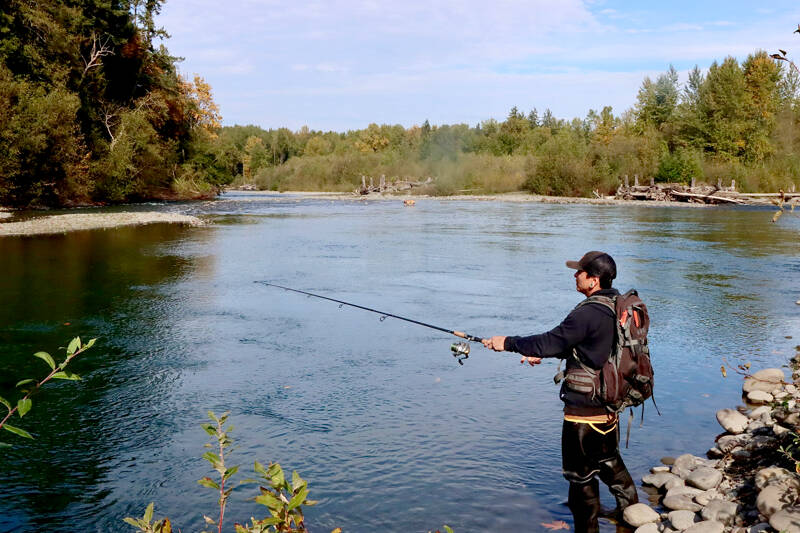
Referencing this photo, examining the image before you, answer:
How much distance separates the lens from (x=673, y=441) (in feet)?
20.5

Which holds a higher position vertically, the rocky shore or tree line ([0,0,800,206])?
tree line ([0,0,800,206])

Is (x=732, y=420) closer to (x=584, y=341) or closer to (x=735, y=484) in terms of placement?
(x=735, y=484)

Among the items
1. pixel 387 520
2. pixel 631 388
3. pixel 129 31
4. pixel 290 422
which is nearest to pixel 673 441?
pixel 631 388

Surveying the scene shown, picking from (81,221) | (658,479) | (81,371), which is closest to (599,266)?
(658,479)

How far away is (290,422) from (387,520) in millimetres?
1995

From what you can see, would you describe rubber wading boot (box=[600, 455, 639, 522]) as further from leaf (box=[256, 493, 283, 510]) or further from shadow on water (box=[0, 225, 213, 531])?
shadow on water (box=[0, 225, 213, 531])

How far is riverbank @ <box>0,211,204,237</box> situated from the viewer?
79.5 ft

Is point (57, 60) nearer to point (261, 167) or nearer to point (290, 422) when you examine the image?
point (290, 422)

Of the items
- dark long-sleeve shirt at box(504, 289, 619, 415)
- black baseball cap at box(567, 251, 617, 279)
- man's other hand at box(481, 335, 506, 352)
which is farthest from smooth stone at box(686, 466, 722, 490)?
man's other hand at box(481, 335, 506, 352)

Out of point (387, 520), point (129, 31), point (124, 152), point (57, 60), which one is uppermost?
point (129, 31)

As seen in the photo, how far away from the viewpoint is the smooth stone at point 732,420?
631 centimetres

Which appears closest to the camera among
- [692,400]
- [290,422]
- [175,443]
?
[175,443]

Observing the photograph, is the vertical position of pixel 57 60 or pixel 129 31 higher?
pixel 129 31

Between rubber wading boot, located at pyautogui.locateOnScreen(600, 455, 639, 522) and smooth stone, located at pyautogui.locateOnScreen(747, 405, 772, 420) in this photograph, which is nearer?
rubber wading boot, located at pyautogui.locateOnScreen(600, 455, 639, 522)
